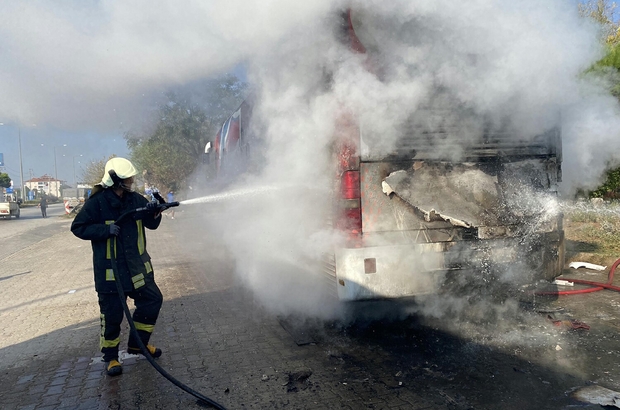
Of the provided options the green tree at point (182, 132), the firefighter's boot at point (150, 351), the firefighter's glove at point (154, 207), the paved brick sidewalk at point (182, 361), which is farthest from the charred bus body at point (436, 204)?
the green tree at point (182, 132)

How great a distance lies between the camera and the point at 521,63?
4.59 m

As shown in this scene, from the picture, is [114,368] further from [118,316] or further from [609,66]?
[609,66]

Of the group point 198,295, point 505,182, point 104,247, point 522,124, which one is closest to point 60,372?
point 104,247

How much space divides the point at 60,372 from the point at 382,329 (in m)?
3.01

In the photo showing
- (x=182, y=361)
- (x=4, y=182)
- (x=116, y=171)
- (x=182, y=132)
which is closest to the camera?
(x=116, y=171)

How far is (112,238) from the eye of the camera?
404cm

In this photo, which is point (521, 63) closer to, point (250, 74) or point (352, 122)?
point (352, 122)

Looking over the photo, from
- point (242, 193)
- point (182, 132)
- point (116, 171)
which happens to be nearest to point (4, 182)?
point (182, 132)

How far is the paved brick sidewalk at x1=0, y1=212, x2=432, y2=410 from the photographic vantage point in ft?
11.4

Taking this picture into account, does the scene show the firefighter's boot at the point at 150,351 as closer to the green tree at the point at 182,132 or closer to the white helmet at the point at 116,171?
the white helmet at the point at 116,171

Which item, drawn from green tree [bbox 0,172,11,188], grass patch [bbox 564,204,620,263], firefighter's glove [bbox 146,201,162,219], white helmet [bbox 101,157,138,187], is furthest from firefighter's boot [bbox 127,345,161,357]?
green tree [bbox 0,172,11,188]

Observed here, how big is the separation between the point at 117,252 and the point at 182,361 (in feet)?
3.73

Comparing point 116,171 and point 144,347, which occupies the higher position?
point 116,171

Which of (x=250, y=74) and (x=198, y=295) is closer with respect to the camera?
(x=250, y=74)
